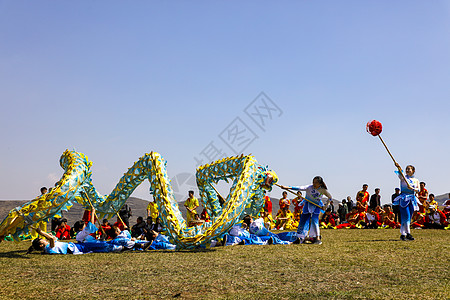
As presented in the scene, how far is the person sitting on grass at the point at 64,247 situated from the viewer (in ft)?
24.1

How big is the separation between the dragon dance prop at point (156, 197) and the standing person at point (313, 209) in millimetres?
822

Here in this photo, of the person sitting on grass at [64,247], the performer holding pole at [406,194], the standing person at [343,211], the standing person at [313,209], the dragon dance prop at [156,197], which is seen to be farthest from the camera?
the standing person at [343,211]

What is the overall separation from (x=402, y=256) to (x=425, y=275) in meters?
1.64

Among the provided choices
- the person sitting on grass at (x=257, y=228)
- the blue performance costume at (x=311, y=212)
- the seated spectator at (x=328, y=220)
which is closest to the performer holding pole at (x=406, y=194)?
the blue performance costume at (x=311, y=212)

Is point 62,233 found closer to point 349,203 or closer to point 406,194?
point 406,194

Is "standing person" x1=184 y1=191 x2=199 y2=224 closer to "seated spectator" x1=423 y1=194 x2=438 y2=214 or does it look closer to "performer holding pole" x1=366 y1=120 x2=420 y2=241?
"performer holding pole" x1=366 y1=120 x2=420 y2=241

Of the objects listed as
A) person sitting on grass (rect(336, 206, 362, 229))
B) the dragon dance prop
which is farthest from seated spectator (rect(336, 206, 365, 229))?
the dragon dance prop

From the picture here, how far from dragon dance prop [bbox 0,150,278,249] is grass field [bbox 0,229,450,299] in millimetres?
483

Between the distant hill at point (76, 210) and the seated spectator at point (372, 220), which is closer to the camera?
the seated spectator at point (372, 220)

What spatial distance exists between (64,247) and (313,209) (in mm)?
5214

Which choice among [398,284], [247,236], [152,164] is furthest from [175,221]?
[398,284]

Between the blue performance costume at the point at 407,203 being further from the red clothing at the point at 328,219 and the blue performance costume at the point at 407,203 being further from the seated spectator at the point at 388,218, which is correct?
the red clothing at the point at 328,219

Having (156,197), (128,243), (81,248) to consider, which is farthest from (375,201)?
(81,248)

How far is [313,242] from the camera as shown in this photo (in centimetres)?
864
